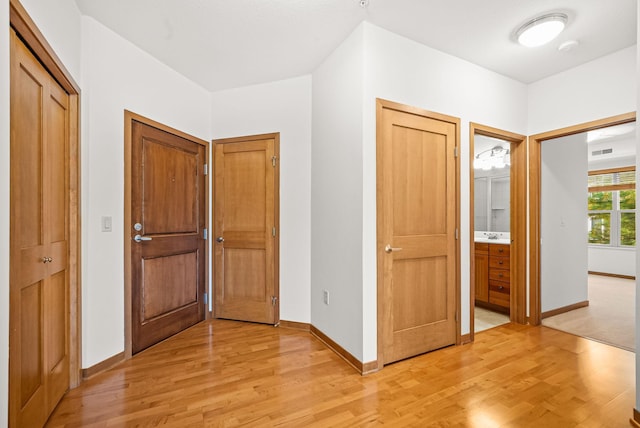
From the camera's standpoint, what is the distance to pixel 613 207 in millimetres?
6121

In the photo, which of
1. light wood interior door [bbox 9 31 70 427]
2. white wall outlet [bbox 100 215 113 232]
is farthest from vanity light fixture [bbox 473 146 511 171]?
light wood interior door [bbox 9 31 70 427]

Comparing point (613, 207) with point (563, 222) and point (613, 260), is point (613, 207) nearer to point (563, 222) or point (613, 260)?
point (613, 260)

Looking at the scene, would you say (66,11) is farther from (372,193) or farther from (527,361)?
(527,361)

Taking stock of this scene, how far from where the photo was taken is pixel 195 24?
2.26 m

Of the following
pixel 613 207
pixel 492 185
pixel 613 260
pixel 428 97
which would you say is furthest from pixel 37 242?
pixel 613 207

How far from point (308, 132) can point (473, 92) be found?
1628 mm

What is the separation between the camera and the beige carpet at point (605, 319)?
2.88m

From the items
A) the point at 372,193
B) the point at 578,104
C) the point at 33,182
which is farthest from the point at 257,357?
the point at 578,104

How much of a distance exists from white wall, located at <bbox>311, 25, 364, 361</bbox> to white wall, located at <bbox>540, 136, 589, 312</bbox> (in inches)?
94.5

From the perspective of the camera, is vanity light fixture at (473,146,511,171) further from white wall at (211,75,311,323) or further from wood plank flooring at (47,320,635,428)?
white wall at (211,75,311,323)

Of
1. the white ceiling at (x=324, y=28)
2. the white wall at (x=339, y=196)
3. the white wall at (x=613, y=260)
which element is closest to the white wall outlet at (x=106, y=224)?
the white ceiling at (x=324, y=28)

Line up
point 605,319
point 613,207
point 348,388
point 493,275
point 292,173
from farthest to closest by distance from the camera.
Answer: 1. point 613,207
2. point 493,275
3. point 605,319
4. point 292,173
5. point 348,388

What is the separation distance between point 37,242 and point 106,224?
0.71 metres

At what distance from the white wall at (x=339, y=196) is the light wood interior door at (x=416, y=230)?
0.19 m
